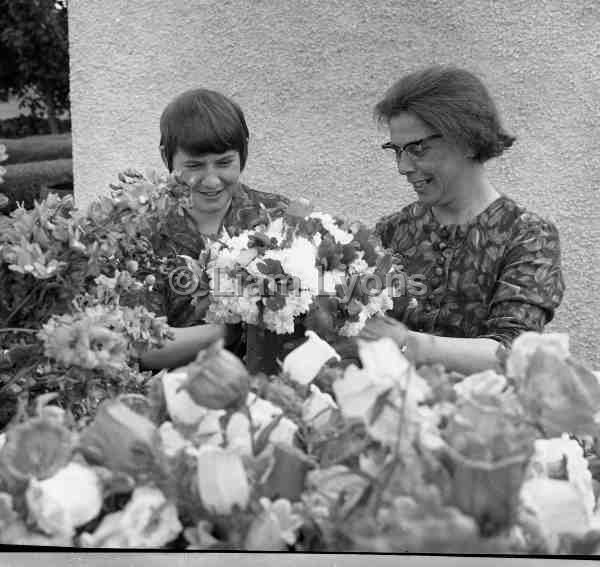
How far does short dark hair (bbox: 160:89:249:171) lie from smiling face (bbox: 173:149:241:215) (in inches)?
A: 0.8

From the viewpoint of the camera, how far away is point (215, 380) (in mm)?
800

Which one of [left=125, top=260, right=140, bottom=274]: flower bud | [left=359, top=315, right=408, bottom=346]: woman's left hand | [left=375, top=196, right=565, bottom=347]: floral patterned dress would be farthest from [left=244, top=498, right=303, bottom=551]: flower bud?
[left=375, top=196, right=565, bottom=347]: floral patterned dress

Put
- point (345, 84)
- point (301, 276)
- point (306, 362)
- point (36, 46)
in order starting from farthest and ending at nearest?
point (36, 46) → point (345, 84) → point (301, 276) → point (306, 362)

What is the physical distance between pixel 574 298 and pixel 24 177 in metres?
8.86

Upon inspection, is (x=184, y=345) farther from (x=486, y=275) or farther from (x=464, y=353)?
(x=486, y=275)

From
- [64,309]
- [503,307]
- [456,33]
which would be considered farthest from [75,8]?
[64,309]

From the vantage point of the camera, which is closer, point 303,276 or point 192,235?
point 303,276

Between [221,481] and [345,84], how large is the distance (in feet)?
12.0

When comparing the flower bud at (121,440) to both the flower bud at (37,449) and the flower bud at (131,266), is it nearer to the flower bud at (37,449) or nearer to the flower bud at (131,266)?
the flower bud at (37,449)

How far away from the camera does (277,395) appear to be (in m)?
0.93

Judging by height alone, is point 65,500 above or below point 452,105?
below

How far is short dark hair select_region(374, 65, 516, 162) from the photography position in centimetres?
225

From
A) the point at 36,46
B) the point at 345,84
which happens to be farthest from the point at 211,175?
the point at 36,46

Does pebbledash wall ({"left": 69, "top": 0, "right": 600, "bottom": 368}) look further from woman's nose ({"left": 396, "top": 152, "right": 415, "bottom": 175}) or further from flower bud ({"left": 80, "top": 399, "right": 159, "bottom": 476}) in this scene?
flower bud ({"left": 80, "top": 399, "right": 159, "bottom": 476})
